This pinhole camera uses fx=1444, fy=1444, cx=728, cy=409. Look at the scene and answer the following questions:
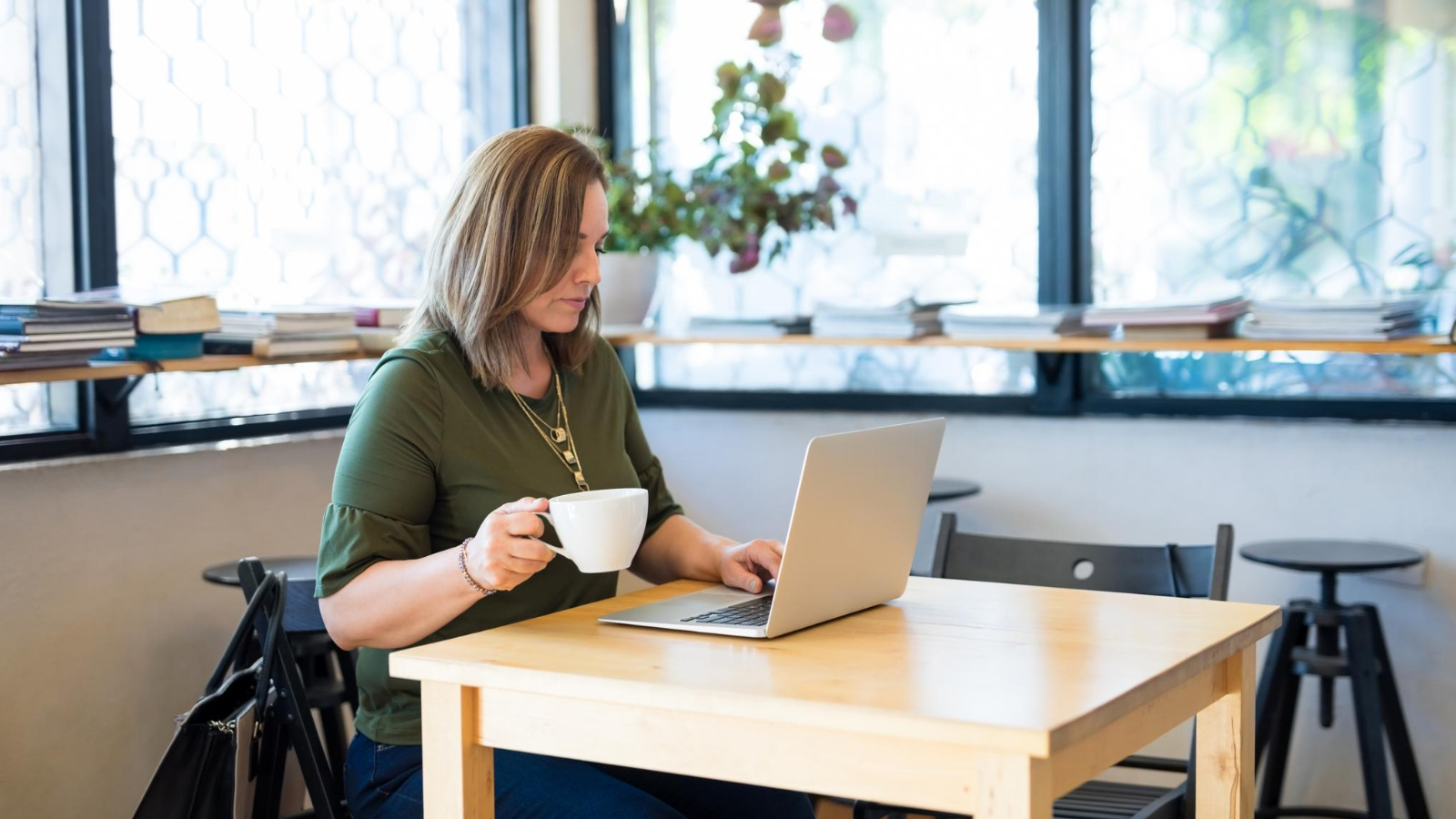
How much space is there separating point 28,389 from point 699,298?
5.43 ft

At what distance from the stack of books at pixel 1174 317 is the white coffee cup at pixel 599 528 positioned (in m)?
1.62

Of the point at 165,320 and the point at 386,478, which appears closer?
the point at 386,478

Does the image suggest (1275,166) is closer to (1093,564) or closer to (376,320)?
(1093,564)

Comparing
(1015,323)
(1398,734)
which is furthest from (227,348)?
(1398,734)

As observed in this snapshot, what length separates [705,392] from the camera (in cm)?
361

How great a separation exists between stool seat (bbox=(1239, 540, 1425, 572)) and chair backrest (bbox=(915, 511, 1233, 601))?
58cm

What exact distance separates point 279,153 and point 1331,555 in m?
2.16

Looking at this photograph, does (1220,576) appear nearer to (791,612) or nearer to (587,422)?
(791,612)

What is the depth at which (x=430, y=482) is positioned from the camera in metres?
1.70

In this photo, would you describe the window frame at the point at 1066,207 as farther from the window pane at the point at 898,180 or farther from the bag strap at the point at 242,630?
the bag strap at the point at 242,630

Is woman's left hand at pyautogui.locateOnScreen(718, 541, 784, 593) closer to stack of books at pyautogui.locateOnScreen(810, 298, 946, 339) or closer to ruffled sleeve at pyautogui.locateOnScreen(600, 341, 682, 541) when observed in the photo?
ruffled sleeve at pyautogui.locateOnScreen(600, 341, 682, 541)

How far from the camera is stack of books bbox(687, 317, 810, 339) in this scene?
3176 mm

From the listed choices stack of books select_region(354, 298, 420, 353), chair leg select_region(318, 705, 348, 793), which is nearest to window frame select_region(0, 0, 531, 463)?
stack of books select_region(354, 298, 420, 353)

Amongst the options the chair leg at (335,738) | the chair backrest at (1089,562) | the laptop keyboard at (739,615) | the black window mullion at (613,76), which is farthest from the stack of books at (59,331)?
the black window mullion at (613,76)
